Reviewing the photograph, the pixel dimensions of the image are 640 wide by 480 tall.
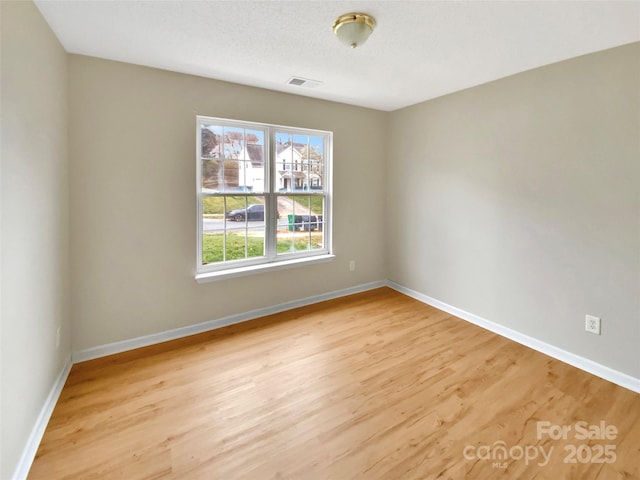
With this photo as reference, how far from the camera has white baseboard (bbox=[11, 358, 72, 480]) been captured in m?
1.43

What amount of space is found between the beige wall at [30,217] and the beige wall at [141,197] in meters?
0.19

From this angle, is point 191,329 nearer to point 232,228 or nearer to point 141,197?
point 232,228

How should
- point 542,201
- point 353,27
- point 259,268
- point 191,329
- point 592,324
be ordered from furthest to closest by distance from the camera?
point 259,268 < point 191,329 < point 542,201 < point 592,324 < point 353,27

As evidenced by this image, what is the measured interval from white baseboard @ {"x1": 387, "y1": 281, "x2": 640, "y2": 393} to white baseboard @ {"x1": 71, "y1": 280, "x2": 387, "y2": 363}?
4.02ft

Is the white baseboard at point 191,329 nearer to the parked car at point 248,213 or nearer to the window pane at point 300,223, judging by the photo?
the window pane at point 300,223

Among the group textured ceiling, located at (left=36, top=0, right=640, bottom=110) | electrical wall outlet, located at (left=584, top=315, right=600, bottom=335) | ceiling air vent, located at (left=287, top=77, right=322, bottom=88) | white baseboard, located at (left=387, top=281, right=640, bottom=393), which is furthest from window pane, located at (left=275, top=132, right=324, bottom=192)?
electrical wall outlet, located at (left=584, top=315, right=600, bottom=335)

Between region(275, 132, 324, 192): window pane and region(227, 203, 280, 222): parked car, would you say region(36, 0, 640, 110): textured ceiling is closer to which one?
region(275, 132, 324, 192): window pane

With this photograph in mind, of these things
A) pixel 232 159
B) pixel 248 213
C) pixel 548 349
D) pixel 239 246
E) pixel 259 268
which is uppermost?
pixel 232 159

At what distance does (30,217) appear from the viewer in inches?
64.1

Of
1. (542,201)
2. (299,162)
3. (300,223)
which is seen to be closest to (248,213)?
(300,223)

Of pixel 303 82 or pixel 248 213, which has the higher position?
pixel 303 82

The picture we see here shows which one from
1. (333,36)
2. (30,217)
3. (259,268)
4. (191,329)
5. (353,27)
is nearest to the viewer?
(30,217)

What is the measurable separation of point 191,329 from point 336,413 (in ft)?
5.59

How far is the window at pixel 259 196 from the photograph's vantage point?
2.97 m
